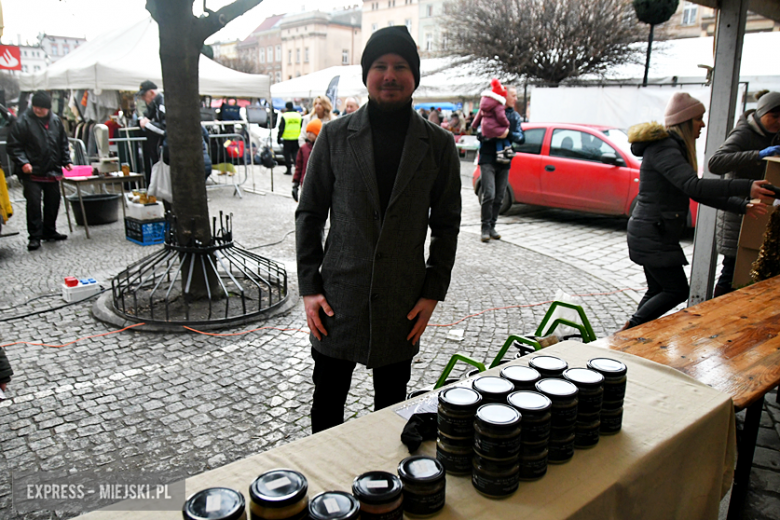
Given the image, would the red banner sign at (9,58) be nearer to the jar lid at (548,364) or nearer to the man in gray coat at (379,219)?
the man in gray coat at (379,219)

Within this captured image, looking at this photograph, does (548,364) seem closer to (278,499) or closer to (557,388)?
(557,388)

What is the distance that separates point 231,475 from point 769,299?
3.35 metres

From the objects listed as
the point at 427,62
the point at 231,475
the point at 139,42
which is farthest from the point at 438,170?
the point at 427,62

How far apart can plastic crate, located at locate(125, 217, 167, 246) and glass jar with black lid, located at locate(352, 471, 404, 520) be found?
7.34 metres

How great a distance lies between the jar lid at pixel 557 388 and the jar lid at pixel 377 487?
509mm

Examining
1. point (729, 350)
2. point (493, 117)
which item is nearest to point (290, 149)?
point (493, 117)

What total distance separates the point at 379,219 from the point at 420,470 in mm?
1059

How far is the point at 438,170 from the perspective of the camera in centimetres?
226

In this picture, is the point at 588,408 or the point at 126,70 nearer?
the point at 588,408

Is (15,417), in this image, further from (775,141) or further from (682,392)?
(775,141)

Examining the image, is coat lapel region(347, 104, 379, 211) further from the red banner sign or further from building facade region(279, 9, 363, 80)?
building facade region(279, 9, 363, 80)

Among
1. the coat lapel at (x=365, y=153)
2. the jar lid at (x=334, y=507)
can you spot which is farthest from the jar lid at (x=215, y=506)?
the coat lapel at (x=365, y=153)

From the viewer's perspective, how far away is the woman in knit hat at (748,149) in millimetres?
4199

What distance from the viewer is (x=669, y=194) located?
152 inches
